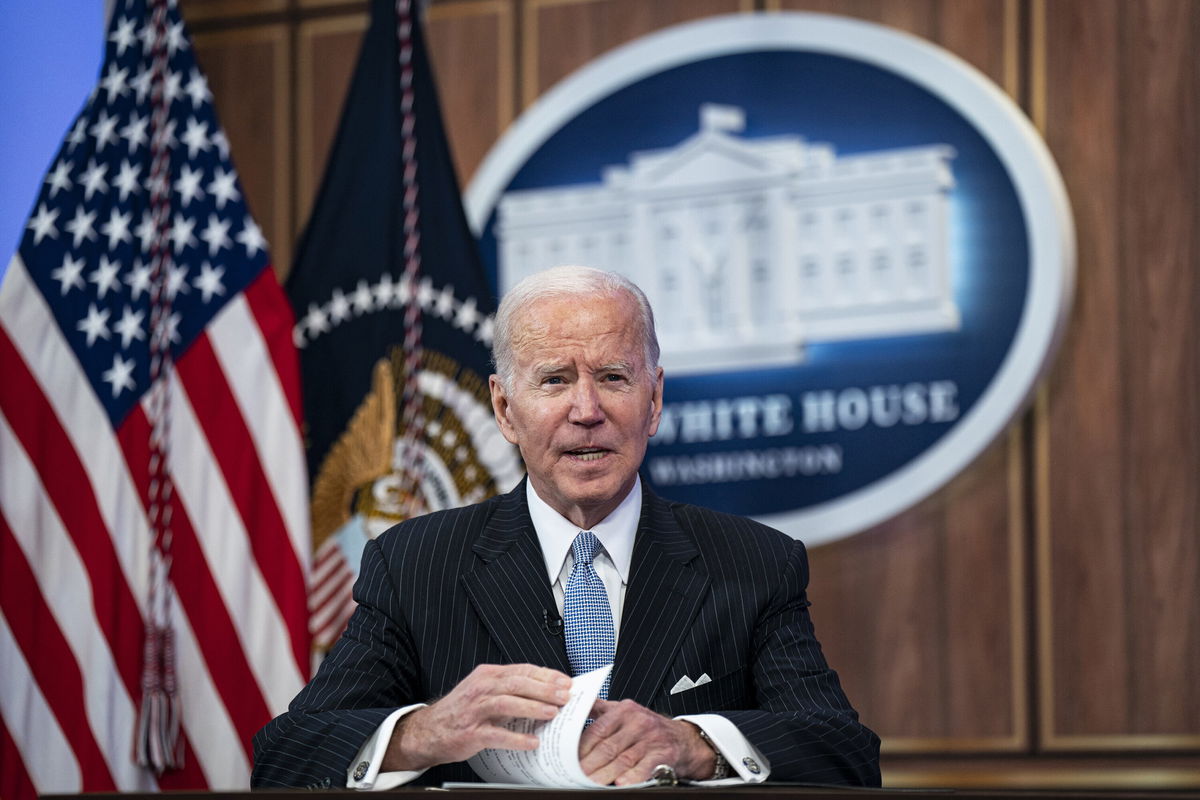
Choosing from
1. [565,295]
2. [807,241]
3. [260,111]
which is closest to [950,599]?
[807,241]

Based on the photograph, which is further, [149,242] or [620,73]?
[620,73]

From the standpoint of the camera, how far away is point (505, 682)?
5.89 feet

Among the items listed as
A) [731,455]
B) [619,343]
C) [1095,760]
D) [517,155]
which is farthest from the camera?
[517,155]

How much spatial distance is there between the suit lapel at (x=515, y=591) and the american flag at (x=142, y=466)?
159 cm

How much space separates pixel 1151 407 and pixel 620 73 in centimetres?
174

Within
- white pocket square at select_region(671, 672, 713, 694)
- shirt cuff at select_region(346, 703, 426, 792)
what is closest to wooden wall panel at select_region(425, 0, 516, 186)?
white pocket square at select_region(671, 672, 713, 694)

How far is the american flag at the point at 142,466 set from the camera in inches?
140

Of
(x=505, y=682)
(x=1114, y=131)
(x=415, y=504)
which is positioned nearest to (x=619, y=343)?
(x=505, y=682)

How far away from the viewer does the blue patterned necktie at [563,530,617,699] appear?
7.14ft

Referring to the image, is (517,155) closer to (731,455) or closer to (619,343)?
(731,455)

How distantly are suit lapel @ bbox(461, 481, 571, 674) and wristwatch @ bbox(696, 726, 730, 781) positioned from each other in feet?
1.05

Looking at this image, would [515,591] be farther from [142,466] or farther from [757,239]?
[757,239]

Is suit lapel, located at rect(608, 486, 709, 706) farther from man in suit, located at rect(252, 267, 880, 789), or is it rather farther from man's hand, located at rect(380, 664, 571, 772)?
man's hand, located at rect(380, 664, 571, 772)

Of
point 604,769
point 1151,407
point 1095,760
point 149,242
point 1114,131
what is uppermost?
point 1114,131
